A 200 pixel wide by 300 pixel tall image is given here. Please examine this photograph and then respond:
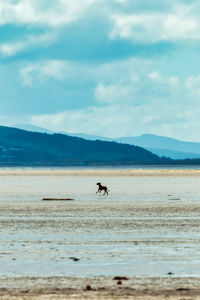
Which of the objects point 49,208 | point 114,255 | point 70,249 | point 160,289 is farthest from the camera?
point 49,208

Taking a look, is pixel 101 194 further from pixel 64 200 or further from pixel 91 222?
pixel 91 222

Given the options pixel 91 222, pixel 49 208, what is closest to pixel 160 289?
pixel 91 222

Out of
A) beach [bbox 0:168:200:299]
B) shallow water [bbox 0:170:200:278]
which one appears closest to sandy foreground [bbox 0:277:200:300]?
beach [bbox 0:168:200:299]

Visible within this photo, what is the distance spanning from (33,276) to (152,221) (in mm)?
15276

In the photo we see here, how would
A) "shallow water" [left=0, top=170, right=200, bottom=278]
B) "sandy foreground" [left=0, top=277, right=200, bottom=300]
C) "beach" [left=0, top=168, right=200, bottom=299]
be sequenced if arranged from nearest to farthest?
1. "sandy foreground" [left=0, top=277, right=200, bottom=300]
2. "beach" [left=0, top=168, right=200, bottom=299]
3. "shallow water" [left=0, top=170, right=200, bottom=278]

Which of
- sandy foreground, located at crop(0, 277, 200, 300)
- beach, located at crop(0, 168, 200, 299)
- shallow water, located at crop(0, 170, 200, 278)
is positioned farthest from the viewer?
shallow water, located at crop(0, 170, 200, 278)

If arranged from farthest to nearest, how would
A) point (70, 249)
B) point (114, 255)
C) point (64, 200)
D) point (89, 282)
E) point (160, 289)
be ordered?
point (64, 200) → point (70, 249) → point (114, 255) → point (89, 282) → point (160, 289)

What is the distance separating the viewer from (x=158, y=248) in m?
22.5

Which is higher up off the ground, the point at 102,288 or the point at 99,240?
the point at 99,240

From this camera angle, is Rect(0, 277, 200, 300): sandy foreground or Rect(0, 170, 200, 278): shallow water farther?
Rect(0, 170, 200, 278): shallow water

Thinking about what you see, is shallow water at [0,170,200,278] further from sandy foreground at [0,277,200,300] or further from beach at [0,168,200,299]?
sandy foreground at [0,277,200,300]

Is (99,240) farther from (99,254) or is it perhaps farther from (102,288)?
(102,288)

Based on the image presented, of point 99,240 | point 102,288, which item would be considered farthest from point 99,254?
point 102,288

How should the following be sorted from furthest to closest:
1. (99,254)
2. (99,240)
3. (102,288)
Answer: (99,240)
(99,254)
(102,288)
